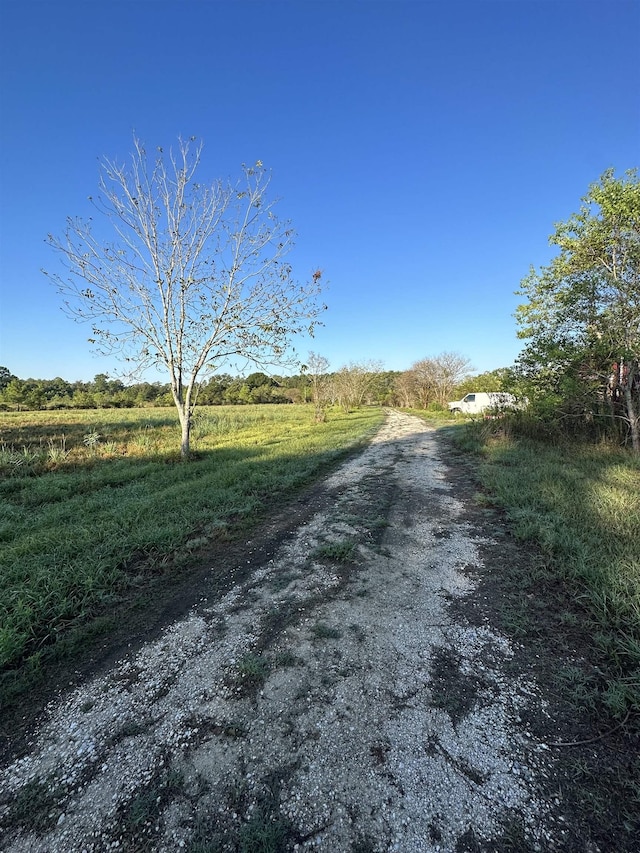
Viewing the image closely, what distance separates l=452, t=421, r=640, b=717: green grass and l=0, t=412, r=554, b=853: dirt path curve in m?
0.75

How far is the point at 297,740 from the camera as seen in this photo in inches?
69.0

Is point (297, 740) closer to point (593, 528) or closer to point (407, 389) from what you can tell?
point (593, 528)

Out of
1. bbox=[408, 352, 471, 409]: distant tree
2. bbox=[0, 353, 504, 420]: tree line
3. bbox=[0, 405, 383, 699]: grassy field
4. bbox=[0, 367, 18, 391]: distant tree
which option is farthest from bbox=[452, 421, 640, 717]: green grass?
bbox=[0, 367, 18, 391]: distant tree

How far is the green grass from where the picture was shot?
2.29 m

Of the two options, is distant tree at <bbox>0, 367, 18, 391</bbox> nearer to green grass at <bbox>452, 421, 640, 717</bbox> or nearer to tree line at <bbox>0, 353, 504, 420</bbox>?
tree line at <bbox>0, 353, 504, 420</bbox>

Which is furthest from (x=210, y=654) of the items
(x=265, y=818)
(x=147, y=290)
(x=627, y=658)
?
(x=147, y=290)

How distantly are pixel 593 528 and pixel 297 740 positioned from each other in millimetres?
3845

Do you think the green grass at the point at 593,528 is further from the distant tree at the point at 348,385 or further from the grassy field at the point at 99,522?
the distant tree at the point at 348,385

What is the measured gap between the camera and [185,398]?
9.34m

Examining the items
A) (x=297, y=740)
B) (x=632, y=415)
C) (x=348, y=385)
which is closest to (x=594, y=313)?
(x=632, y=415)

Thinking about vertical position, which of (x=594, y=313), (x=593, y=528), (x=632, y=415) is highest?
(x=594, y=313)

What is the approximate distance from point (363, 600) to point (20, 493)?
6.44m

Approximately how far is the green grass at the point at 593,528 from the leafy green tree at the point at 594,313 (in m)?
1.43

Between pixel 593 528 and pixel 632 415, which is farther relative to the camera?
pixel 632 415
